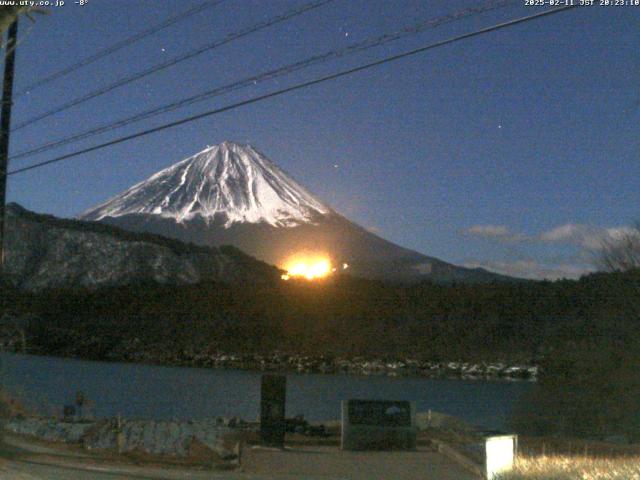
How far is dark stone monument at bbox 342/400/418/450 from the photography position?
701 inches

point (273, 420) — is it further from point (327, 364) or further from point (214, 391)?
point (327, 364)

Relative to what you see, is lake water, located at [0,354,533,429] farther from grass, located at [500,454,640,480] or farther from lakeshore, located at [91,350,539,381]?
grass, located at [500,454,640,480]

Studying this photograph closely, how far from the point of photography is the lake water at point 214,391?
36.6 m

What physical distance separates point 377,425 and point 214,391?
30963 millimetres

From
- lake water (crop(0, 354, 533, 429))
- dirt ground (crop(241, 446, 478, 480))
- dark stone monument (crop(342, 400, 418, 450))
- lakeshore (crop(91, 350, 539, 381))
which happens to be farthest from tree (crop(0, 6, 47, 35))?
lakeshore (crop(91, 350, 539, 381))

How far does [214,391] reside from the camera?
47.9 m

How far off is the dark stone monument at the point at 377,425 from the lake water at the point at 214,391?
30.0 feet

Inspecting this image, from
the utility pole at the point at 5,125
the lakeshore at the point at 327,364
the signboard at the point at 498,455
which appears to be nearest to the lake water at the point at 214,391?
the lakeshore at the point at 327,364

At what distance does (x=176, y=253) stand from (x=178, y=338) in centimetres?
3026

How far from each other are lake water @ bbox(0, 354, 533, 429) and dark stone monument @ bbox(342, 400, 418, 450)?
9142 mm

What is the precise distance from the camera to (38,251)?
103938 millimetres

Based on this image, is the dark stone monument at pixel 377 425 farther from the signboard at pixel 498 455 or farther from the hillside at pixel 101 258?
the hillside at pixel 101 258

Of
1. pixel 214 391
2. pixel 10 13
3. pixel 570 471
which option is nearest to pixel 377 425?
pixel 570 471

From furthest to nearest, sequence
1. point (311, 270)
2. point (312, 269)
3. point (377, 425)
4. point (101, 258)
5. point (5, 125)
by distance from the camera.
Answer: point (312, 269)
point (311, 270)
point (101, 258)
point (377, 425)
point (5, 125)
